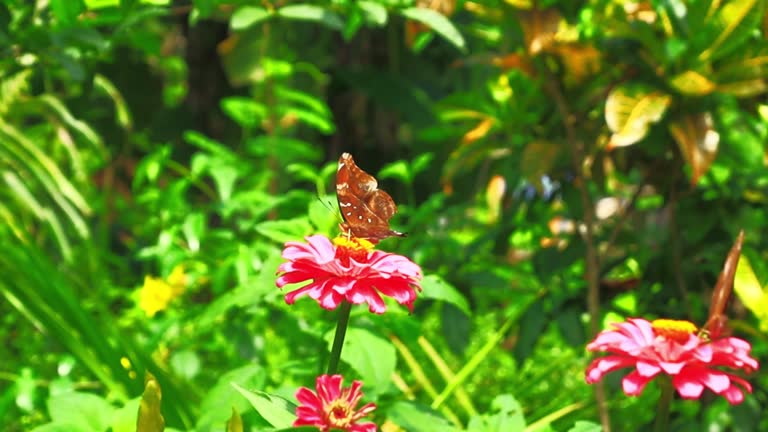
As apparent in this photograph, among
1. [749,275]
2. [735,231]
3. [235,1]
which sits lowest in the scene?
[735,231]

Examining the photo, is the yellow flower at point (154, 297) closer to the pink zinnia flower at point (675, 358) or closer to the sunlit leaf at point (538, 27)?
the sunlit leaf at point (538, 27)

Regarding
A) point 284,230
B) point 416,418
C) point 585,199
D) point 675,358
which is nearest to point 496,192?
point 585,199

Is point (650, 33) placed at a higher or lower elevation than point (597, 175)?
higher

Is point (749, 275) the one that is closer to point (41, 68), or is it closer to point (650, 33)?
point (650, 33)

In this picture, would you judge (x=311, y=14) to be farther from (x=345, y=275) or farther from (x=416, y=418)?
(x=345, y=275)

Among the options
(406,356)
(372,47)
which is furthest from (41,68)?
(372,47)

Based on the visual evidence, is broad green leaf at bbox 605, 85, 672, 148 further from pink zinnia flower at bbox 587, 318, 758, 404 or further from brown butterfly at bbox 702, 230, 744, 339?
pink zinnia flower at bbox 587, 318, 758, 404

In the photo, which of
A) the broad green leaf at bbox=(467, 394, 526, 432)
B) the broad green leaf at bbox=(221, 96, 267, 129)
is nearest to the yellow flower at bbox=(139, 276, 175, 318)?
the broad green leaf at bbox=(221, 96, 267, 129)
